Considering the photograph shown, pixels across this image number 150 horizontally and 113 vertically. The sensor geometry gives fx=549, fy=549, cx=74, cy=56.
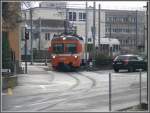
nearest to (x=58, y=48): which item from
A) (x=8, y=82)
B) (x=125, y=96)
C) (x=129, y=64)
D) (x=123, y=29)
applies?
(x=129, y=64)

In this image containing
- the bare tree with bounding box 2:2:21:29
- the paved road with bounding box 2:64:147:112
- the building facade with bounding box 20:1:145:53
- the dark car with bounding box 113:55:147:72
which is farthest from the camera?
the building facade with bounding box 20:1:145:53

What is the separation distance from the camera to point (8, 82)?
28.3 meters

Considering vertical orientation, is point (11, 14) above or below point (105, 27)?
above

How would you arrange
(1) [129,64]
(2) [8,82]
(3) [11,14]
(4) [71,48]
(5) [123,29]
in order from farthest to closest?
(5) [123,29] < (4) [71,48] < (1) [129,64] < (3) [11,14] < (2) [8,82]

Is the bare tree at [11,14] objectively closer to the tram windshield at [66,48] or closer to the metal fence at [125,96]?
the metal fence at [125,96]

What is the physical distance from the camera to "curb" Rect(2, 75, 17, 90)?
27730 millimetres

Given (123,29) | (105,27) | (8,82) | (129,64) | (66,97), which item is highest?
(105,27)

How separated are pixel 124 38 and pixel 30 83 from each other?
88493mm

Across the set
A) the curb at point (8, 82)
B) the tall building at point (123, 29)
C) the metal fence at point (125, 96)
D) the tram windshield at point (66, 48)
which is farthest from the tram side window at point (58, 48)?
the tall building at point (123, 29)

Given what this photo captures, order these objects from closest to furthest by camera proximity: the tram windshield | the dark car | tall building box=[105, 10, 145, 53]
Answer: the dark car, the tram windshield, tall building box=[105, 10, 145, 53]

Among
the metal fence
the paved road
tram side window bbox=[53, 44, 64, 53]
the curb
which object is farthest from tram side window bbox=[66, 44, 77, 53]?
the curb

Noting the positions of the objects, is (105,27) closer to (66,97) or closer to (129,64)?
(129,64)

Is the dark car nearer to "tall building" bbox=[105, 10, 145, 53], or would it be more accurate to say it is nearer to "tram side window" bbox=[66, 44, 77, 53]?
"tram side window" bbox=[66, 44, 77, 53]

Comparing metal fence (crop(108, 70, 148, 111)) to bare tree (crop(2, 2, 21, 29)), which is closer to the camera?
metal fence (crop(108, 70, 148, 111))
